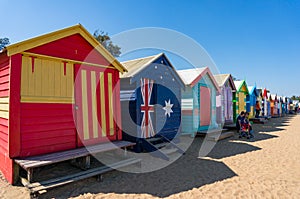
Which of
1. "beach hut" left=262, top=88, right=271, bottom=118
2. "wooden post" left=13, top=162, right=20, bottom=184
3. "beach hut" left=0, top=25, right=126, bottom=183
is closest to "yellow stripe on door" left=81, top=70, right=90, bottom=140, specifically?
"beach hut" left=0, top=25, right=126, bottom=183

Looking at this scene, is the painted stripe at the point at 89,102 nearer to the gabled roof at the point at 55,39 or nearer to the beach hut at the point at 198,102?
the gabled roof at the point at 55,39

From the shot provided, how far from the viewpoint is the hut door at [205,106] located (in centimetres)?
1216

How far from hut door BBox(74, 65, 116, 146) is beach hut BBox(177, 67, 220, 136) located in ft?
19.5

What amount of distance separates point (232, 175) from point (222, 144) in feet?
15.1

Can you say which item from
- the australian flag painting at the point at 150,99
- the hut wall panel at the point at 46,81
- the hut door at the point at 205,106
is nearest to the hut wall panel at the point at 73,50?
the hut wall panel at the point at 46,81

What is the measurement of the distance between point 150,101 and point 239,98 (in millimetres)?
12094

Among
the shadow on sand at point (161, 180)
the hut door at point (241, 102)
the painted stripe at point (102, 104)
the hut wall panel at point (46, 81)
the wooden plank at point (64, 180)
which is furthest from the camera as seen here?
the hut door at point (241, 102)

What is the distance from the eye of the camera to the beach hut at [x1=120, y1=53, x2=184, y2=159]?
25.6ft

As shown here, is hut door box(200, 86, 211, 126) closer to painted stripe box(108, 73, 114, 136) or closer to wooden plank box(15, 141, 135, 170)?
painted stripe box(108, 73, 114, 136)

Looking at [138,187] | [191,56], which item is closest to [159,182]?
[138,187]

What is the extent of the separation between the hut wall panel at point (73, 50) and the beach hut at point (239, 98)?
13635mm

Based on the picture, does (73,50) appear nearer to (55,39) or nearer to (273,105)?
(55,39)

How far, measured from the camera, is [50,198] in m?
4.25

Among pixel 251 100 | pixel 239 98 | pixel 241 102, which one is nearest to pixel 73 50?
pixel 239 98
